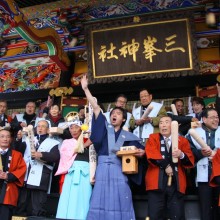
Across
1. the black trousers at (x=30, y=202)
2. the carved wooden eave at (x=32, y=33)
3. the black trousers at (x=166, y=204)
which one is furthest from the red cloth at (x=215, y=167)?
the carved wooden eave at (x=32, y=33)

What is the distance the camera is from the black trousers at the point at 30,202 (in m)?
4.53

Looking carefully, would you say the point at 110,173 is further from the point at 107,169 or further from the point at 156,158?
the point at 156,158

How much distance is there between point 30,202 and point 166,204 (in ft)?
6.75

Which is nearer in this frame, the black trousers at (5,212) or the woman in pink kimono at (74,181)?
the woman in pink kimono at (74,181)

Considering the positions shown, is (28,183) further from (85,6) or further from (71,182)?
(85,6)

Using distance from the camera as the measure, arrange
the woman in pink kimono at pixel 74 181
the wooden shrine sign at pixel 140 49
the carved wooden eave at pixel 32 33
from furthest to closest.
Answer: the wooden shrine sign at pixel 140 49
the carved wooden eave at pixel 32 33
the woman in pink kimono at pixel 74 181

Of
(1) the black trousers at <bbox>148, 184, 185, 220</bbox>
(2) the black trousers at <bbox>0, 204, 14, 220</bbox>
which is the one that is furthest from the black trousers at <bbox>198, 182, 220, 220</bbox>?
(2) the black trousers at <bbox>0, 204, 14, 220</bbox>

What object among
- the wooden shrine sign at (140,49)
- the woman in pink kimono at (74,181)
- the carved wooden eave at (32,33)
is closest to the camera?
the woman in pink kimono at (74,181)

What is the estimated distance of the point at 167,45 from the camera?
666cm

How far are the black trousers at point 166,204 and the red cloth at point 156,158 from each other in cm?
9

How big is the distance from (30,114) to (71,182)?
2.64m

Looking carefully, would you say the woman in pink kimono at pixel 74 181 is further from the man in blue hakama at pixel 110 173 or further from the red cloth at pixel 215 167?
the red cloth at pixel 215 167

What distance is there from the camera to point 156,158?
3.89m

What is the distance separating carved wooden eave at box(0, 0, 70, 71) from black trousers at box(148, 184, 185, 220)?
395 cm
